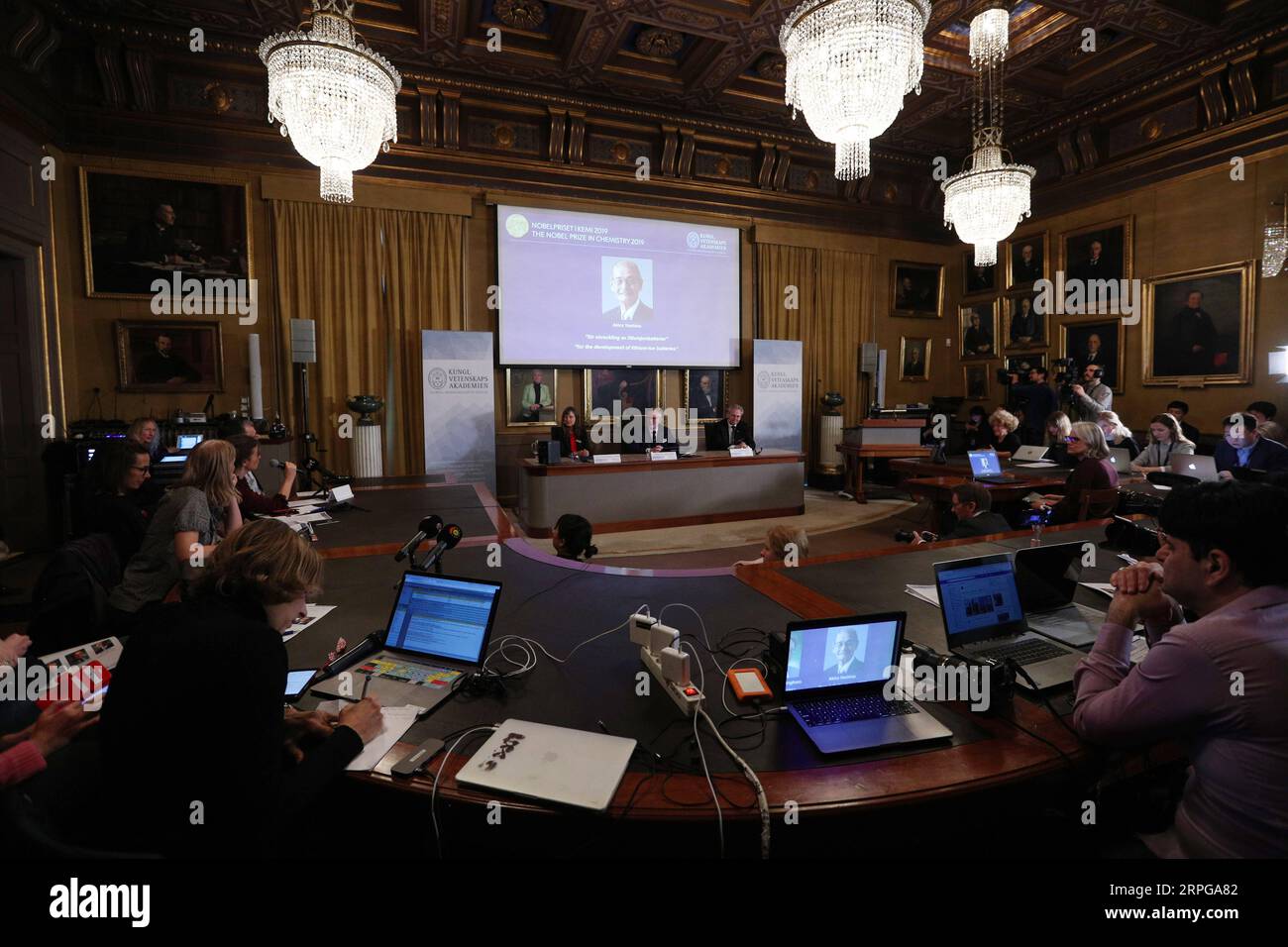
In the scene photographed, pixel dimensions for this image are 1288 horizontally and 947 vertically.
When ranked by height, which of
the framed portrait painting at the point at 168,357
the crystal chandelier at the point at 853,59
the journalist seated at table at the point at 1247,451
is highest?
the crystal chandelier at the point at 853,59

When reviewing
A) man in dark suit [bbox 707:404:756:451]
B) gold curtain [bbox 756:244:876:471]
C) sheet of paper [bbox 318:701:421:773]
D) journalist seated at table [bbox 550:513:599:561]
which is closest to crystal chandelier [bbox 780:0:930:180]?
journalist seated at table [bbox 550:513:599:561]

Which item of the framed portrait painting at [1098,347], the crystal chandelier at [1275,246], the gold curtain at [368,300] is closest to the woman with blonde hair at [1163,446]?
the framed portrait painting at [1098,347]

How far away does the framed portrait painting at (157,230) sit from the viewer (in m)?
6.12

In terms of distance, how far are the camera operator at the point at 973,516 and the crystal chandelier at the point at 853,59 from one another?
2.08 meters

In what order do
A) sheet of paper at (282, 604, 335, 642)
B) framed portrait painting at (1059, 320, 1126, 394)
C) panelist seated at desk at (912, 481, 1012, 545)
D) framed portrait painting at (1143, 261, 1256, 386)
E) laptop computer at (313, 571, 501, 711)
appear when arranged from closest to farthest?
laptop computer at (313, 571, 501, 711) < sheet of paper at (282, 604, 335, 642) < panelist seated at desk at (912, 481, 1012, 545) < framed portrait painting at (1143, 261, 1256, 386) < framed portrait painting at (1059, 320, 1126, 394)

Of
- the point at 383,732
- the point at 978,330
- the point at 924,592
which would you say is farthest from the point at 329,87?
the point at 978,330

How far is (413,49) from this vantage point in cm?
630

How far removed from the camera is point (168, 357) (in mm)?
6465

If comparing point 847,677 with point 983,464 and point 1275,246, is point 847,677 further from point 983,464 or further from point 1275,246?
point 1275,246

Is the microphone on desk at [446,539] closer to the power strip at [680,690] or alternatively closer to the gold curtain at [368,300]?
the power strip at [680,690]

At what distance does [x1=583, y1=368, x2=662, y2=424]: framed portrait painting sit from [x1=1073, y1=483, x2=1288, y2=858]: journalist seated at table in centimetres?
715

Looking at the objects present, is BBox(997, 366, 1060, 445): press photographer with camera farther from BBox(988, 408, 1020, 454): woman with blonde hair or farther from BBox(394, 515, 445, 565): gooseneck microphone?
BBox(394, 515, 445, 565): gooseneck microphone

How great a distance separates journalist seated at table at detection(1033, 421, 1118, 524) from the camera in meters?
4.39

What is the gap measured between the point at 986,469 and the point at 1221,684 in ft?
15.8
